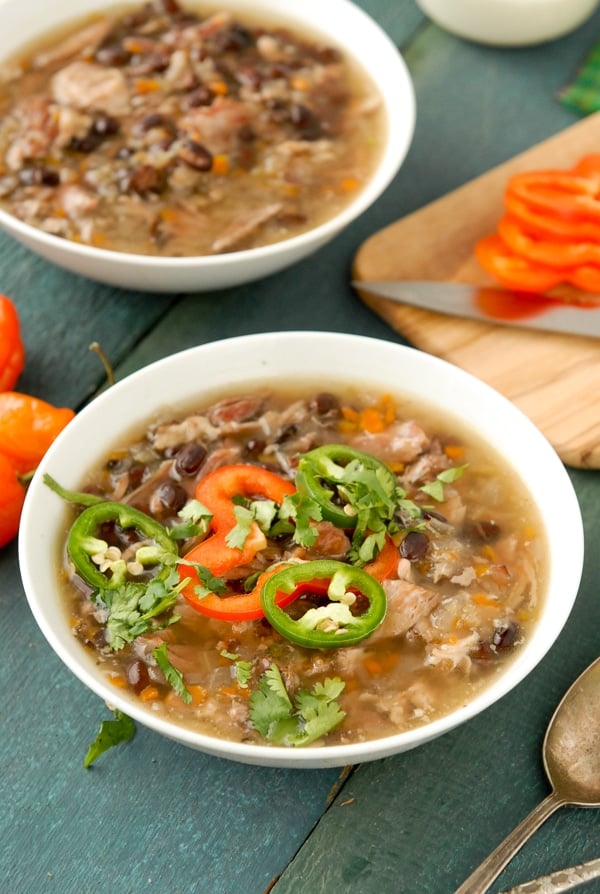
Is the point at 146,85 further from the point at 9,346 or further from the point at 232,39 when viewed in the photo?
the point at 9,346

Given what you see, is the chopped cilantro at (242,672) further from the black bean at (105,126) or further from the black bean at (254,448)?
the black bean at (105,126)

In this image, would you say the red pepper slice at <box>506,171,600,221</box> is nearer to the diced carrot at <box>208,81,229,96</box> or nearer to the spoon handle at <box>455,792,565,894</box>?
the diced carrot at <box>208,81,229,96</box>

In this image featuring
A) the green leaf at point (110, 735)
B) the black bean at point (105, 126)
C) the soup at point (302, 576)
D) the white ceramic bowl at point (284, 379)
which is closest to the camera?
the white ceramic bowl at point (284, 379)

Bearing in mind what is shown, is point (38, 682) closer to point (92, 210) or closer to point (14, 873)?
point (14, 873)

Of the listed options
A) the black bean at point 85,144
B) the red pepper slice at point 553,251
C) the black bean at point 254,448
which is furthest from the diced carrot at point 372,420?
the black bean at point 85,144

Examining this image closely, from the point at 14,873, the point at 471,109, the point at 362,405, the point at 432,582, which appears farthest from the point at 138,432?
the point at 471,109

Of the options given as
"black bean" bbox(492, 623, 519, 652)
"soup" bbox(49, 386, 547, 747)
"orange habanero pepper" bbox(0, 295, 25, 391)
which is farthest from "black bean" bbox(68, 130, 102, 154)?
"black bean" bbox(492, 623, 519, 652)
